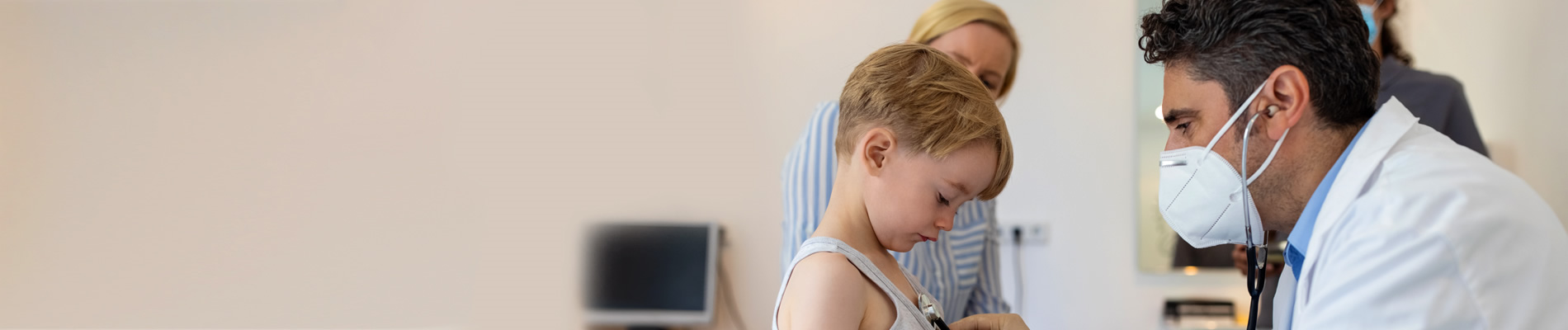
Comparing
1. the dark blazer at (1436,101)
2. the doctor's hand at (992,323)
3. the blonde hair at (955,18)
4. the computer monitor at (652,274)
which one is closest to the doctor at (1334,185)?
the doctor's hand at (992,323)

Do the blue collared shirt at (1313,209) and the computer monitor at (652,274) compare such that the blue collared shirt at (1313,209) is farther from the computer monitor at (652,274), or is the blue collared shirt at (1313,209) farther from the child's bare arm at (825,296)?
the computer monitor at (652,274)

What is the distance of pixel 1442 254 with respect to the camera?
0.68m

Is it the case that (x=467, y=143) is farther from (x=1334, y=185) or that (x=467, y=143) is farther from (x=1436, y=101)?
(x=1436, y=101)

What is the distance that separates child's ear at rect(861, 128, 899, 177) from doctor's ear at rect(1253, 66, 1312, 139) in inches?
17.2

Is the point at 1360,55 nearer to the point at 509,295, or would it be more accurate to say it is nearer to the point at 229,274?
the point at 229,274

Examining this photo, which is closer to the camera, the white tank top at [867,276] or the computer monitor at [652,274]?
the white tank top at [867,276]

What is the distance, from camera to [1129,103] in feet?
9.77

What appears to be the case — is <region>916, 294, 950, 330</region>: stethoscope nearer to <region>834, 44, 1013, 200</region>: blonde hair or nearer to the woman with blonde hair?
<region>834, 44, 1013, 200</region>: blonde hair

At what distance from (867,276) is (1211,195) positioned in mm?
489

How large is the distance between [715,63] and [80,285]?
1.99m

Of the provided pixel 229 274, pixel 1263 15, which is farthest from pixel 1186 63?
pixel 229 274

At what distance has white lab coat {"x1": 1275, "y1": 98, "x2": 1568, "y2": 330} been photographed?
2.23ft

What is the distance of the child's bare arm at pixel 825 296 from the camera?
0.70m

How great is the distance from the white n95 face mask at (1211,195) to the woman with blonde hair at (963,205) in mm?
273
